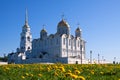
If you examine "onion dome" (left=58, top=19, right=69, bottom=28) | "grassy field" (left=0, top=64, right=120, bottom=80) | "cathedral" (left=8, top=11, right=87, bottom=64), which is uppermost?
"onion dome" (left=58, top=19, right=69, bottom=28)

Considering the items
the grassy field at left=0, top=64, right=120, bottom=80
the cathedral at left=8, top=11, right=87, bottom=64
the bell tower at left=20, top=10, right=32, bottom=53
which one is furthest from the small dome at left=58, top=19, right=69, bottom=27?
the grassy field at left=0, top=64, right=120, bottom=80

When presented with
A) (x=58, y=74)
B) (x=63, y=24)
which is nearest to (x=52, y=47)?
(x=63, y=24)

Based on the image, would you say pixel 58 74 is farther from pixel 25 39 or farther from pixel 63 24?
pixel 25 39

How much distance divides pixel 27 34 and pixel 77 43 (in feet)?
51.8

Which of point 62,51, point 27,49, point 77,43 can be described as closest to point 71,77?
point 62,51

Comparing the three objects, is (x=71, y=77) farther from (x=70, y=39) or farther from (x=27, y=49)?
(x=27, y=49)

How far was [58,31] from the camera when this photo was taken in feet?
277

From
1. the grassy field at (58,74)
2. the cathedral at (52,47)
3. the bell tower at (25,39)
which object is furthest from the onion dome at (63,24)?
the grassy field at (58,74)

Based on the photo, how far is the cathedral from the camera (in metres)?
80.8

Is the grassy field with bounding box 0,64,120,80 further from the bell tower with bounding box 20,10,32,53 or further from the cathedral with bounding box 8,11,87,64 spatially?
the bell tower with bounding box 20,10,32,53

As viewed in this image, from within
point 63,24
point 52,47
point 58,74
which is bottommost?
point 58,74

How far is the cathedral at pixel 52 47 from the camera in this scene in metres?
80.8

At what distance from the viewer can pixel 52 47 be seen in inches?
3327

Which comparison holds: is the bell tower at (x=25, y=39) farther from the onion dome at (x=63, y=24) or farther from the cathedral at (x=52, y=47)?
the onion dome at (x=63, y=24)
